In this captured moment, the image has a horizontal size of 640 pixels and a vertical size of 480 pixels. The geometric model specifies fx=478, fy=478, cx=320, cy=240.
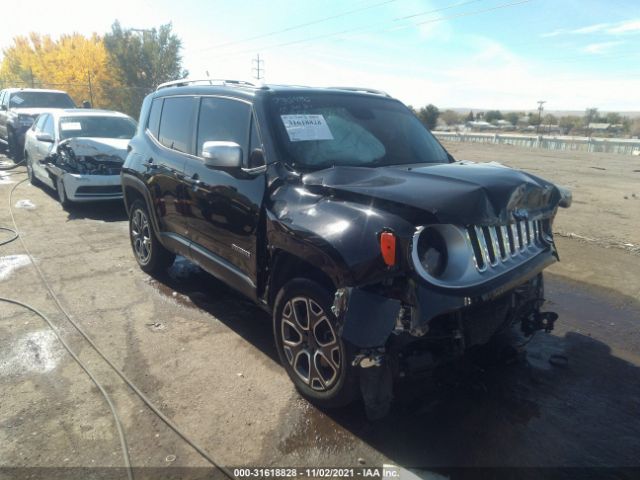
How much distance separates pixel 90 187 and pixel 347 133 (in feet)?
21.0

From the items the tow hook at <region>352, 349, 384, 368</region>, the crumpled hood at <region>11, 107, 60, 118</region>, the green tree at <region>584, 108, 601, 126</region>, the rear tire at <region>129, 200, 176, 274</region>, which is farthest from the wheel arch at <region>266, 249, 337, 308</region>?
the green tree at <region>584, 108, 601, 126</region>

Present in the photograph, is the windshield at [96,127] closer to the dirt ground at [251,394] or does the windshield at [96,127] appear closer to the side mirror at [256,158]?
the dirt ground at [251,394]

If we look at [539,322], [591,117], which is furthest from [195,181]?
[591,117]

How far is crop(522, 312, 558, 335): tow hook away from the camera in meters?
3.44

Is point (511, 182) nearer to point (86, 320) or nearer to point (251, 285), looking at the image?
point (251, 285)

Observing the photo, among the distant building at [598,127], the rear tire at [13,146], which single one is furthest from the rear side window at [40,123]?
the distant building at [598,127]

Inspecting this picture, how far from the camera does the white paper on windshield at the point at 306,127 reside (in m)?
3.50

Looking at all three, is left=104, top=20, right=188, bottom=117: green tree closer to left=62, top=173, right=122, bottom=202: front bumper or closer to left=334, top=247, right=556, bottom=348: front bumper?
left=62, top=173, right=122, bottom=202: front bumper

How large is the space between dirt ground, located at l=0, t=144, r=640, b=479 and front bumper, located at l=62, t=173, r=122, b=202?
3.20 metres

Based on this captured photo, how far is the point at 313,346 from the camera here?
121 inches

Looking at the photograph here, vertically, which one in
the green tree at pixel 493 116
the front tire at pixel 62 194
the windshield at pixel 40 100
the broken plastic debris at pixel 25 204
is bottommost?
the broken plastic debris at pixel 25 204

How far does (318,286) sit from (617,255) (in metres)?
5.31

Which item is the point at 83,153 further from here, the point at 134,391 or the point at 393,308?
the point at 393,308

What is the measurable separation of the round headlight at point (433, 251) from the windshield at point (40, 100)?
1544cm
